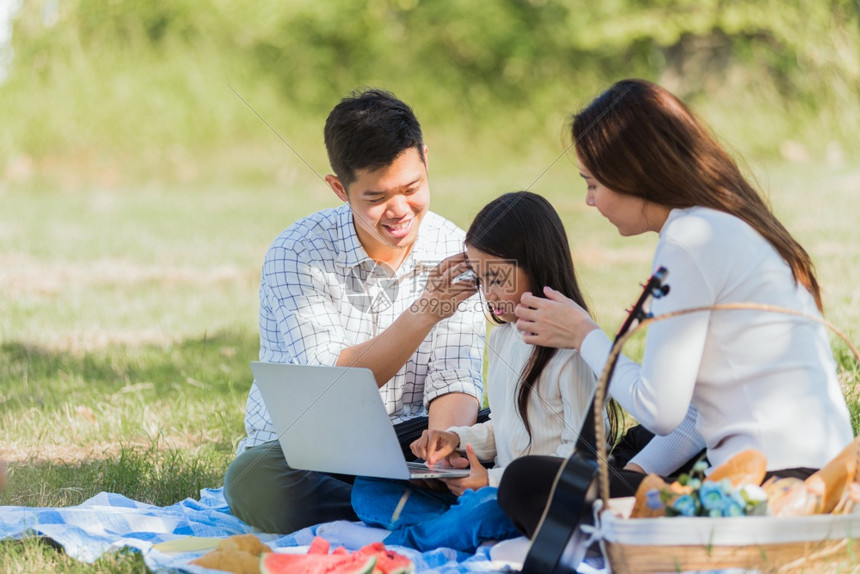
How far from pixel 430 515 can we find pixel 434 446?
0.21 m

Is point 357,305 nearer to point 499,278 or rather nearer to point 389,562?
point 499,278

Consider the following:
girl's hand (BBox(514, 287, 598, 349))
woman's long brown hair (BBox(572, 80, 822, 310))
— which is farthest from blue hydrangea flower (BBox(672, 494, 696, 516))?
woman's long brown hair (BBox(572, 80, 822, 310))

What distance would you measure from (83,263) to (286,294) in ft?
19.8

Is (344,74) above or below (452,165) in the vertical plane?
above

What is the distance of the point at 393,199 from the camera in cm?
329

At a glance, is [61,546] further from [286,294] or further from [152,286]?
[152,286]

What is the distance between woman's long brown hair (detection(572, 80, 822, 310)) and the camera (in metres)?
2.50

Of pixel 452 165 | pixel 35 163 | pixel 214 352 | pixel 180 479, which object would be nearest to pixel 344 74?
pixel 452 165

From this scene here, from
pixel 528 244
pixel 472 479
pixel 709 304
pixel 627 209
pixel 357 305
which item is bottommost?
pixel 472 479

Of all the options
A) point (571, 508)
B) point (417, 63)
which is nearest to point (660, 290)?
point (571, 508)

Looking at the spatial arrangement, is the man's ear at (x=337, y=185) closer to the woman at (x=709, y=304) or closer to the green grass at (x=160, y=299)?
the green grass at (x=160, y=299)

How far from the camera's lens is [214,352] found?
5742 mm

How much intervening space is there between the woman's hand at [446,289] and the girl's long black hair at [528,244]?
0.08 m

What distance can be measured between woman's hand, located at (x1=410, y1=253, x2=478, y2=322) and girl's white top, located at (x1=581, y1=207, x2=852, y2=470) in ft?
2.21
